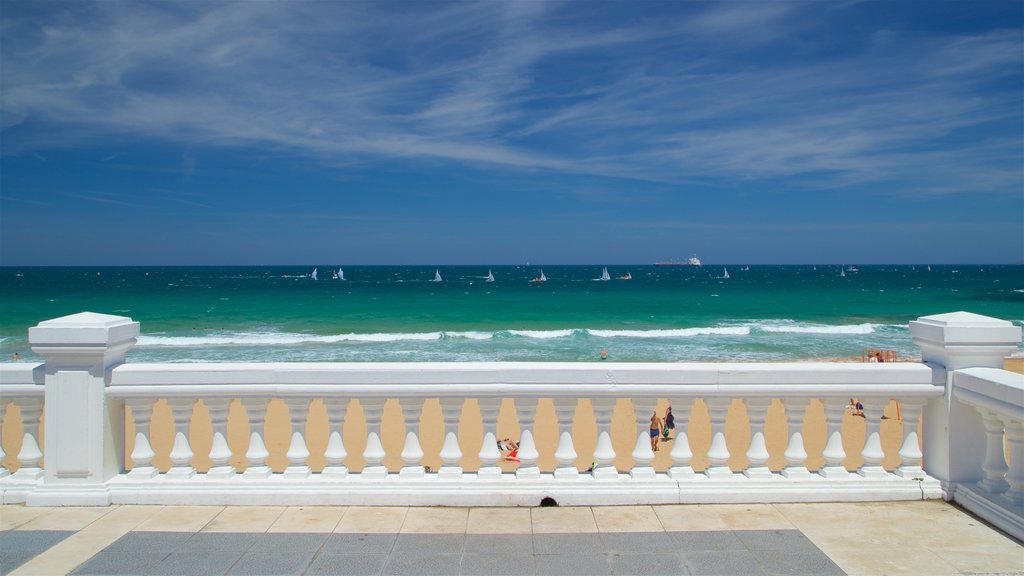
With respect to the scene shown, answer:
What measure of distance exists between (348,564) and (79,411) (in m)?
2.10

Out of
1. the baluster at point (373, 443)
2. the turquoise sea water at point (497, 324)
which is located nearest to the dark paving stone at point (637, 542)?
the baluster at point (373, 443)

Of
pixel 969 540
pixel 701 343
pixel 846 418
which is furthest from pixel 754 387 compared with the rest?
pixel 701 343

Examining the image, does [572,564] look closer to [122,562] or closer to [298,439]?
[298,439]

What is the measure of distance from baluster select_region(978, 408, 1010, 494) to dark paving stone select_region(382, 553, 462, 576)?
10.9 feet

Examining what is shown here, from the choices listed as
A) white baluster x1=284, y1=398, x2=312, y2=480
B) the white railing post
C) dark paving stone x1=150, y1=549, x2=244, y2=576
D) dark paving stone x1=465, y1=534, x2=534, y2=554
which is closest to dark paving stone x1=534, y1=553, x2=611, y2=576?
dark paving stone x1=465, y1=534, x2=534, y2=554

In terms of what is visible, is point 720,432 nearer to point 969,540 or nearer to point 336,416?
point 969,540

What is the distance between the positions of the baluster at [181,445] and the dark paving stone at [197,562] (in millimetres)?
862

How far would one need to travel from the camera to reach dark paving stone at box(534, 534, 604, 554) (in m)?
3.72

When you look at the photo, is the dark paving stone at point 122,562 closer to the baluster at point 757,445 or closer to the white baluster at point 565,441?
the white baluster at point 565,441

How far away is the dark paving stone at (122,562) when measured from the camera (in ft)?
11.5

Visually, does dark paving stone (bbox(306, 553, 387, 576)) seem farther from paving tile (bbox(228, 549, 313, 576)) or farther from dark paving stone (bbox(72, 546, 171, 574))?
dark paving stone (bbox(72, 546, 171, 574))

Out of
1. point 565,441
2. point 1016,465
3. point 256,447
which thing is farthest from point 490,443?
point 1016,465

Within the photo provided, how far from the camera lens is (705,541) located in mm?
3846

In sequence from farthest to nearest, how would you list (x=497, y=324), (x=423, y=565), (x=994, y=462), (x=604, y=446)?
(x=497, y=324)
(x=604, y=446)
(x=994, y=462)
(x=423, y=565)
